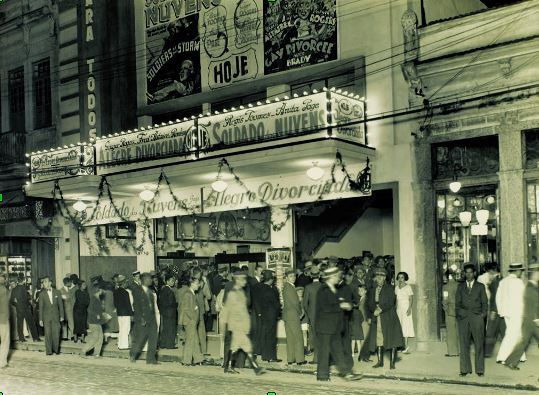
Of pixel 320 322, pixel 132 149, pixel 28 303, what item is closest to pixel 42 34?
pixel 132 149

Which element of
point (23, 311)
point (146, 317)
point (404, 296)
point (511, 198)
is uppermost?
point (511, 198)

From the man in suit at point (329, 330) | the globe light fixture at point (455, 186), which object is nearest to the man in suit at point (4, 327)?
the man in suit at point (329, 330)

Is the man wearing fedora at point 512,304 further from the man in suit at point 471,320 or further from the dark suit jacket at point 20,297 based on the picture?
the dark suit jacket at point 20,297

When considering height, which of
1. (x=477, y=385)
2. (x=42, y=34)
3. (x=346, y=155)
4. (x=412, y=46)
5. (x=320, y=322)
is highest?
(x=42, y=34)

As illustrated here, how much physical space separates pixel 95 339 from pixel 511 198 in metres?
10.2

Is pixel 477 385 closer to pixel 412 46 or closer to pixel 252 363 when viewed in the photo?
pixel 252 363

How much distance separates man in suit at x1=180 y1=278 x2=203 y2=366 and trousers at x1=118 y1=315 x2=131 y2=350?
311cm

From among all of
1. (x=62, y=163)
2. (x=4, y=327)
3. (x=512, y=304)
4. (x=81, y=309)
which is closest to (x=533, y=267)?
(x=512, y=304)

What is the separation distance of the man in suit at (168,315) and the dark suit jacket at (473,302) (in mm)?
7048

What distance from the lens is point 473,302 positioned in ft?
44.1

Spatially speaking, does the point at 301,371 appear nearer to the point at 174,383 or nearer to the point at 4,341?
the point at 174,383

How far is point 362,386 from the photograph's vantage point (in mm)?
12820

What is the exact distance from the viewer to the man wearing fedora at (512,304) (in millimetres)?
13758

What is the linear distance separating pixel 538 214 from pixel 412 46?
4762 millimetres
